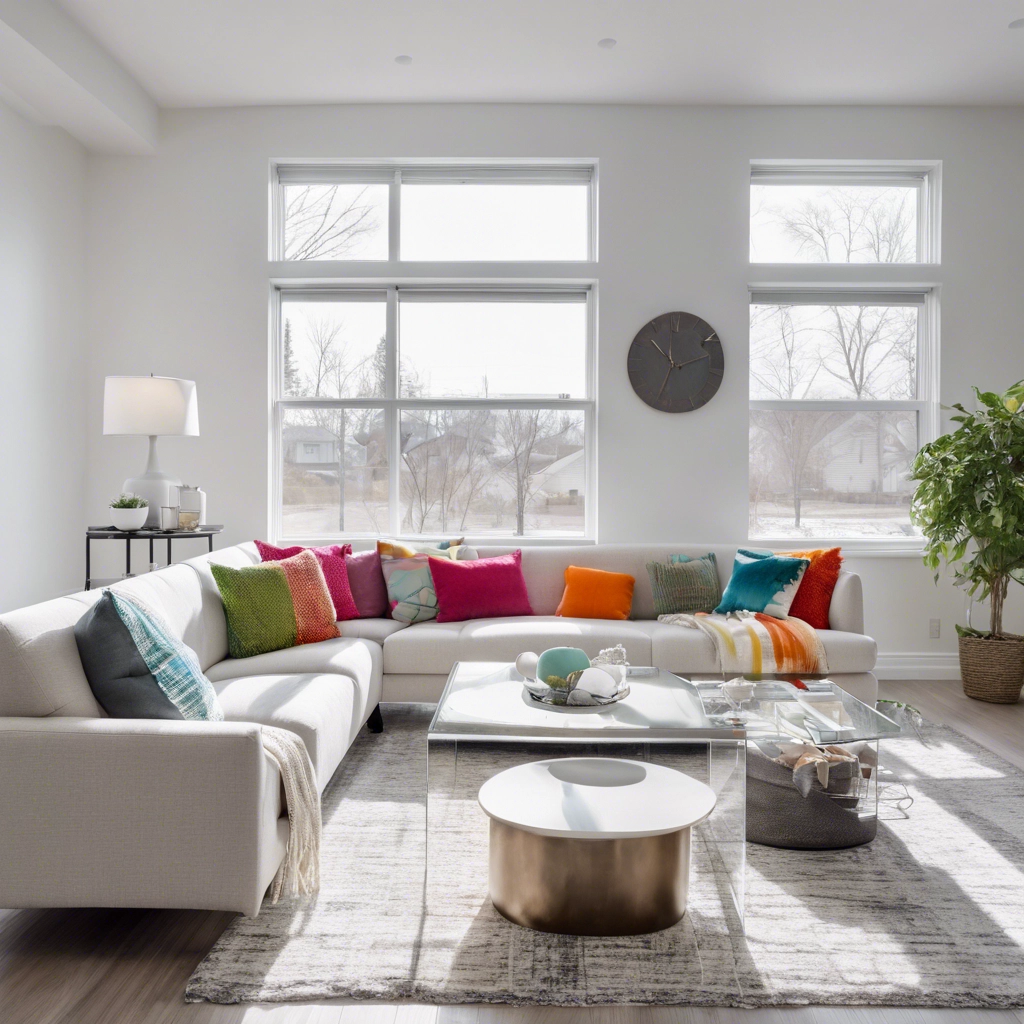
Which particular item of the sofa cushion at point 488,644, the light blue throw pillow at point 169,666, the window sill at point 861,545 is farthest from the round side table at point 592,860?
the window sill at point 861,545

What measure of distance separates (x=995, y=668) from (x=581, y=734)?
10.1 ft

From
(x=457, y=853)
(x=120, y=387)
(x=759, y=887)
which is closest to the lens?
(x=759, y=887)

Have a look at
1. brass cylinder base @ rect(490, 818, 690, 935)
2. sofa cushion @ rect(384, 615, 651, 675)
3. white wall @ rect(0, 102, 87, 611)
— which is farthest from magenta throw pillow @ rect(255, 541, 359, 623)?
brass cylinder base @ rect(490, 818, 690, 935)

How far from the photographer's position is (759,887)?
2.25 m

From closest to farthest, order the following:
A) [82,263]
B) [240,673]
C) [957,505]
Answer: [240,673] → [957,505] → [82,263]

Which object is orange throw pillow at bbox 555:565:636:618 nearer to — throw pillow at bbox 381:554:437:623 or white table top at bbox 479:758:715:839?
throw pillow at bbox 381:554:437:623

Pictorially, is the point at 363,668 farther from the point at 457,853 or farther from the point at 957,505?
the point at 957,505

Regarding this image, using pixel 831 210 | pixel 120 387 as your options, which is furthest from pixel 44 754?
pixel 831 210

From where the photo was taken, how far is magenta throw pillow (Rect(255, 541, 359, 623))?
3.84m

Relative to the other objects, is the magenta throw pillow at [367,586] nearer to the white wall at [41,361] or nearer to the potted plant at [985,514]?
the white wall at [41,361]

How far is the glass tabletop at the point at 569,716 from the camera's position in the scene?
2.15 meters

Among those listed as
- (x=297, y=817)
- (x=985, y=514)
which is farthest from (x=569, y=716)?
(x=985, y=514)

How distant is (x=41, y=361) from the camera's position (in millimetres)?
4250

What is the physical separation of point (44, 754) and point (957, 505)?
13.3 ft
